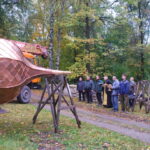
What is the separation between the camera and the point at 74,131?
790 centimetres

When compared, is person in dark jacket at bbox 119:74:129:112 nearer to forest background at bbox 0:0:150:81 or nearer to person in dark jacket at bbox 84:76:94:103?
person in dark jacket at bbox 84:76:94:103

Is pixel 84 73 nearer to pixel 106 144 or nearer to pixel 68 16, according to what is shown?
pixel 68 16

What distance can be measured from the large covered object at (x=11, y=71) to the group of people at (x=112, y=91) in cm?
731

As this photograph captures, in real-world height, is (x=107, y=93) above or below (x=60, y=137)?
above

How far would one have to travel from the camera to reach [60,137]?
23.6 feet

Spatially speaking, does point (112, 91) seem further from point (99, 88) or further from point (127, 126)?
point (127, 126)

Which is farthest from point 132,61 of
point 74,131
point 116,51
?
point 74,131

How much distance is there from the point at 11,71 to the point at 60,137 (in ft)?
7.80

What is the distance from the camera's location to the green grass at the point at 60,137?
6359 millimetres

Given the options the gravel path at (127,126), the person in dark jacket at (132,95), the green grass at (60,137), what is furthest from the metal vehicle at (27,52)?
the person in dark jacket at (132,95)

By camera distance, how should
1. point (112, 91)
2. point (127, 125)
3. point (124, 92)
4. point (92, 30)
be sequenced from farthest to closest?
1. point (92, 30)
2. point (112, 91)
3. point (124, 92)
4. point (127, 125)

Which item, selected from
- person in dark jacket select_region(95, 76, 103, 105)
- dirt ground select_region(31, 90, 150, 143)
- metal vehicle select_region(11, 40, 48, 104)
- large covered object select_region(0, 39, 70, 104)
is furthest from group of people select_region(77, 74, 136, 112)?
large covered object select_region(0, 39, 70, 104)

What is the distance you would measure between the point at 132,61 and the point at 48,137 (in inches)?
684

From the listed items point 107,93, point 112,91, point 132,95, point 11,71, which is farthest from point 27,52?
point 11,71
